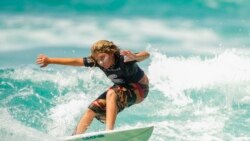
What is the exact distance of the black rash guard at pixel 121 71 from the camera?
8.75 metres

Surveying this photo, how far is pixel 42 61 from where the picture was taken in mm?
8289

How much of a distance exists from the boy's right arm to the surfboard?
4.66ft

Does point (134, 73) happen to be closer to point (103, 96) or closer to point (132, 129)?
point (103, 96)

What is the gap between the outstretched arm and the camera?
27.4 feet

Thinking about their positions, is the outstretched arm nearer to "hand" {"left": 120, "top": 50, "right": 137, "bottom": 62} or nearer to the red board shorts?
"hand" {"left": 120, "top": 50, "right": 137, "bottom": 62}

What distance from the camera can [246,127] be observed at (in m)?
18.2

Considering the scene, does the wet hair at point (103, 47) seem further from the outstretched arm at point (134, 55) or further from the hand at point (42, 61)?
the hand at point (42, 61)

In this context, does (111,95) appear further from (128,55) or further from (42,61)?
(42,61)

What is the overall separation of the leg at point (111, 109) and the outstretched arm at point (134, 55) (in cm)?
69

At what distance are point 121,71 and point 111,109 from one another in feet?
2.75

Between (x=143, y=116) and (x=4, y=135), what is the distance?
1744cm

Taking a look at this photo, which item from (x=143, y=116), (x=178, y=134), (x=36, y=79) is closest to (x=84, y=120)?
(x=178, y=134)

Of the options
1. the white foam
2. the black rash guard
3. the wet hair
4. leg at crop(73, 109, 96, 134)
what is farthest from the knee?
the white foam

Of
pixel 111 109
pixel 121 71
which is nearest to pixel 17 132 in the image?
pixel 111 109
